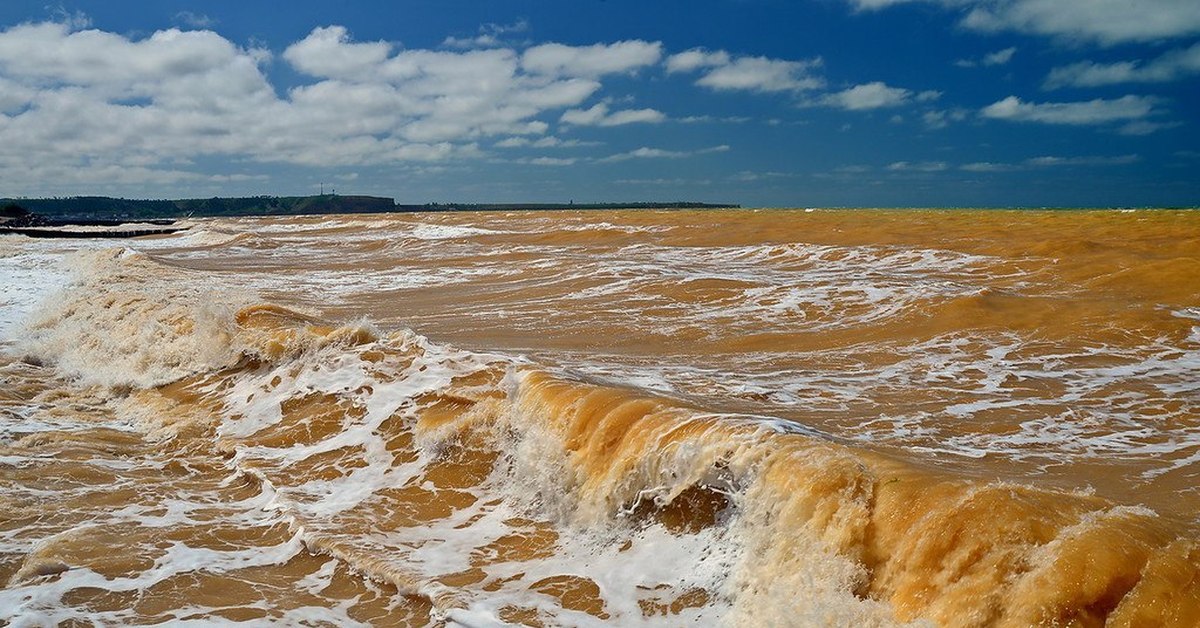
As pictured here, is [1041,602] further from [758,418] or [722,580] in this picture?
[758,418]

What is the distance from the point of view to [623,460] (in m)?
6.02

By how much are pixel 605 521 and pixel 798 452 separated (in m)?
1.50

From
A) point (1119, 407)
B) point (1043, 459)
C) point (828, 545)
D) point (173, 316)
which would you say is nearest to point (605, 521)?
point (828, 545)

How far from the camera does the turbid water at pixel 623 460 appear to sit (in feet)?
14.2

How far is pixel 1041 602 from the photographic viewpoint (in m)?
3.68

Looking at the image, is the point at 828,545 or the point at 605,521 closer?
the point at 828,545

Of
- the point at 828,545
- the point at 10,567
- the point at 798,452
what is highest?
the point at 798,452

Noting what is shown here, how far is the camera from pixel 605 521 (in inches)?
229

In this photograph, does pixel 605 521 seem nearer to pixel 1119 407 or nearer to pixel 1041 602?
pixel 1041 602

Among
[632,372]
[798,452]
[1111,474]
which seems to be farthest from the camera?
[632,372]

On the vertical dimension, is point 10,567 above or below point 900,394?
below

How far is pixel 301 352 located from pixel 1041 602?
356 inches

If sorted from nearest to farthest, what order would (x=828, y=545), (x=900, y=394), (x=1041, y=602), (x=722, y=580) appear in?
(x=1041, y=602) → (x=828, y=545) → (x=722, y=580) → (x=900, y=394)

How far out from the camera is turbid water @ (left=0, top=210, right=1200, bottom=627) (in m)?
4.32
